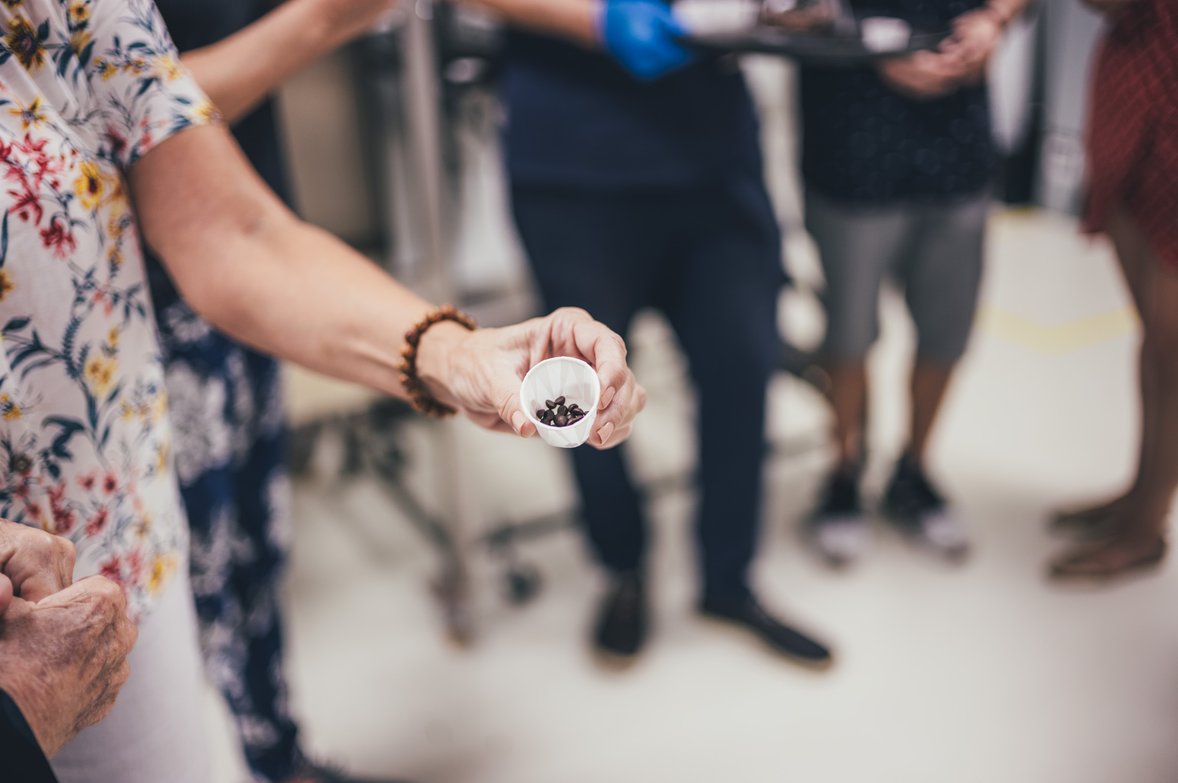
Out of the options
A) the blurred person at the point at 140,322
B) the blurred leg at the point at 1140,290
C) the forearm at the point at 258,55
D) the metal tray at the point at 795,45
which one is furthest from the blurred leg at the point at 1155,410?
the forearm at the point at 258,55

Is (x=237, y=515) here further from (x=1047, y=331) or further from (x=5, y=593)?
(x=1047, y=331)

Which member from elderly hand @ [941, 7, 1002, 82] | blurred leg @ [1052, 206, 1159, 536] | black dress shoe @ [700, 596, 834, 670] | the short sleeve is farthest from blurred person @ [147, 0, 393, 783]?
elderly hand @ [941, 7, 1002, 82]

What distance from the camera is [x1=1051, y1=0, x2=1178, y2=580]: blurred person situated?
883 millimetres

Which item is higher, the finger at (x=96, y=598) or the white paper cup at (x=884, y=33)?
the finger at (x=96, y=598)

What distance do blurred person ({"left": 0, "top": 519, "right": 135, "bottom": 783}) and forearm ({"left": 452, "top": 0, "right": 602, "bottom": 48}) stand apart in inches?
37.5

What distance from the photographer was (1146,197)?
3.11 ft

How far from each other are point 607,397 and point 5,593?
1.20 ft

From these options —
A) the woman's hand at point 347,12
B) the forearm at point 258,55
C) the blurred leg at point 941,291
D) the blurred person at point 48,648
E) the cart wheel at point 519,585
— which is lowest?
the cart wheel at point 519,585

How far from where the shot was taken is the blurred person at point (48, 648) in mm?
472

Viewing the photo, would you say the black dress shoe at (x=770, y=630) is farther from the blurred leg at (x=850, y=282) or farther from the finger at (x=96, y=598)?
the finger at (x=96, y=598)

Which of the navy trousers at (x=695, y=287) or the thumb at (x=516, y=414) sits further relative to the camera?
the navy trousers at (x=695, y=287)

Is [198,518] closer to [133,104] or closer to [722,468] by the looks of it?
[133,104]

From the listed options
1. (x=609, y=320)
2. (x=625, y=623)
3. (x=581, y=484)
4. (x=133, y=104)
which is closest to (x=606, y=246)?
Answer: (x=609, y=320)

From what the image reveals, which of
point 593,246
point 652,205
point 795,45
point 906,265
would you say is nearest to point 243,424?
point 593,246
